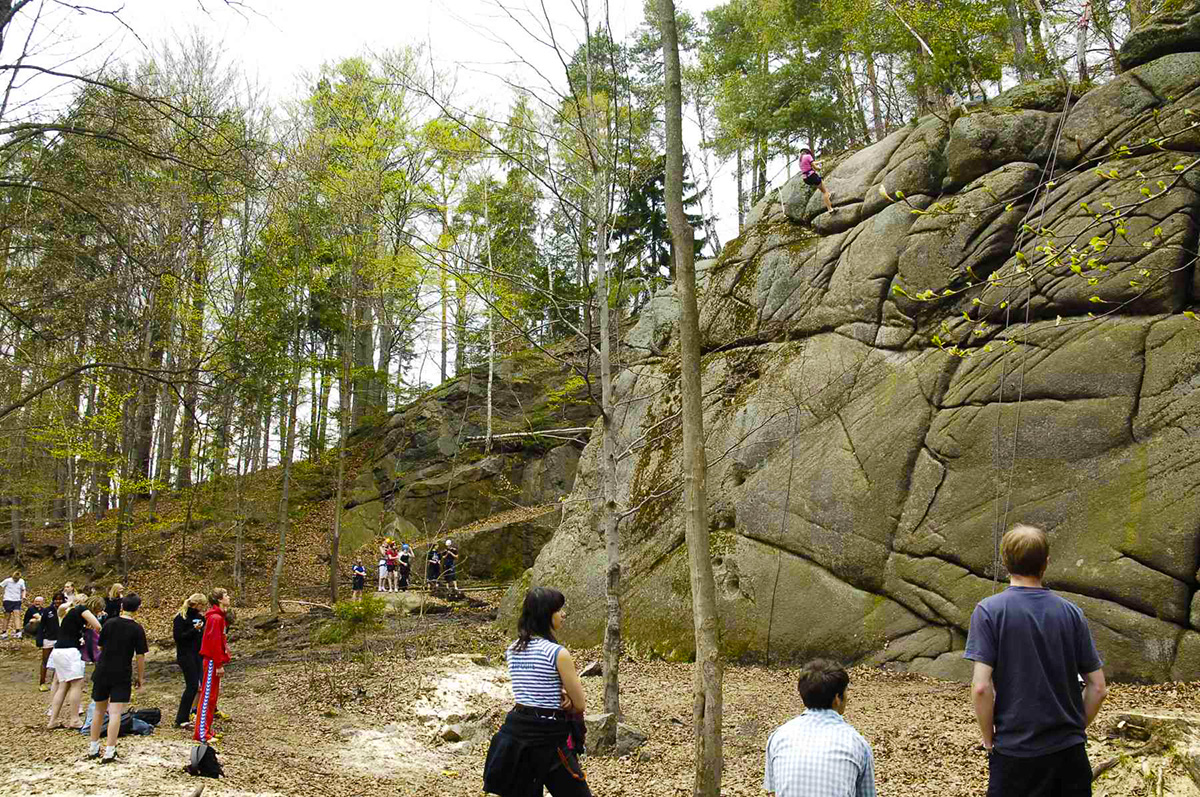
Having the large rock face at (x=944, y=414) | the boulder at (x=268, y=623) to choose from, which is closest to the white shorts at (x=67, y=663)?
the large rock face at (x=944, y=414)

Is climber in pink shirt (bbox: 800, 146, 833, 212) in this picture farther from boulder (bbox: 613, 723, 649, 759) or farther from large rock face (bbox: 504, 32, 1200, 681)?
boulder (bbox: 613, 723, 649, 759)

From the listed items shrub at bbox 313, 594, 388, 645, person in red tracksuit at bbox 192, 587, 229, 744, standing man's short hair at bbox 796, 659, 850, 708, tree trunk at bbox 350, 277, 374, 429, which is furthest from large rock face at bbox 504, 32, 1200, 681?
tree trunk at bbox 350, 277, 374, 429

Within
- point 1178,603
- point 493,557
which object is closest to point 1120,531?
point 1178,603

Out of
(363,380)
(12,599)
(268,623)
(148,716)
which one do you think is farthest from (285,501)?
(148,716)

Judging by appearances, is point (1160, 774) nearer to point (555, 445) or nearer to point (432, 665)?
point (432, 665)

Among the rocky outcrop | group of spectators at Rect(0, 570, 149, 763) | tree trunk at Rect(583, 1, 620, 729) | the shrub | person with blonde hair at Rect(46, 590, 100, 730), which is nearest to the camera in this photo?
group of spectators at Rect(0, 570, 149, 763)

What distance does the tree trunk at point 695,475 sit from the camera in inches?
234

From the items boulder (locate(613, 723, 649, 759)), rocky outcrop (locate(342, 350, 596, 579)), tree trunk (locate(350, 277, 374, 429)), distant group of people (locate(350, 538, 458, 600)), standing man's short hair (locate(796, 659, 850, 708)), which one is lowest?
boulder (locate(613, 723, 649, 759))

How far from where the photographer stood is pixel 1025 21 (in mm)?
19359

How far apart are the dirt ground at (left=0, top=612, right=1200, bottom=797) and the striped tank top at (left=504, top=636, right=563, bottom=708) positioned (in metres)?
4.14

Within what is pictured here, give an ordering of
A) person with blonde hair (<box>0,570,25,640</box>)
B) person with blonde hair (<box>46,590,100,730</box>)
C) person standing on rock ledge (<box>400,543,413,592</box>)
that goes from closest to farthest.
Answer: person with blonde hair (<box>46,590,100,730</box>), person with blonde hair (<box>0,570,25,640</box>), person standing on rock ledge (<box>400,543,413,592</box>)

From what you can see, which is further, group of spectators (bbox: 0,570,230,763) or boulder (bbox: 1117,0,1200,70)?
boulder (bbox: 1117,0,1200,70)

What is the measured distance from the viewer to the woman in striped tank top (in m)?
4.14

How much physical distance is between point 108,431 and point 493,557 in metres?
12.4
